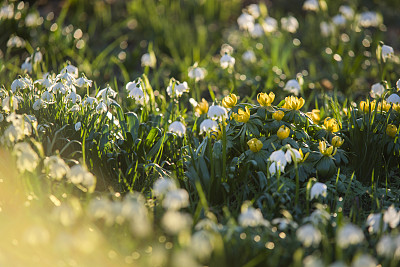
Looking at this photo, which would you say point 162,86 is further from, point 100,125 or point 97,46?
point 100,125

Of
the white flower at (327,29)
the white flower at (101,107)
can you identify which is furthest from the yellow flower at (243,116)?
the white flower at (327,29)

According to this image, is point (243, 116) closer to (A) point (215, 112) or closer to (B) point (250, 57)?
(A) point (215, 112)

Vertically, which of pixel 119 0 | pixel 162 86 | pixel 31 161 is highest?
pixel 31 161

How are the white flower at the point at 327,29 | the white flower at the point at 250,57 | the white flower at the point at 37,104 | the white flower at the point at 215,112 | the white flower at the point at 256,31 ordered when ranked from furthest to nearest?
the white flower at the point at 327,29 → the white flower at the point at 256,31 → the white flower at the point at 250,57 → the white flower at the point at 37,104 → the white flower at the point at 215,112

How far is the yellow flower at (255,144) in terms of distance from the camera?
2248 millimetres

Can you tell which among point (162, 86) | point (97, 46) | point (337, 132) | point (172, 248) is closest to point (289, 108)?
point (337, 132)

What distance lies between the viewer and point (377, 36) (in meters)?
4.31

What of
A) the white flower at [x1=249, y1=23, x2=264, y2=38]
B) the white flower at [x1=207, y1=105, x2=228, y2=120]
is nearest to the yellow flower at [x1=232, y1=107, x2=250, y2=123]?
the white flower at [x1=207, y1=105, x2=228, y2=120]

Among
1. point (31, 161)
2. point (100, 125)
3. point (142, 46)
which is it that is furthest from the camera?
point (142, 46)

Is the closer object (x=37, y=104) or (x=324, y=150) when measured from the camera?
(x=324, y=150)

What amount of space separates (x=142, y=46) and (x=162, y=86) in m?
0.66

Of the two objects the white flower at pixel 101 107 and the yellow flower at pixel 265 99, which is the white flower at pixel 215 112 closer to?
the yellow flower at pixel 265 99

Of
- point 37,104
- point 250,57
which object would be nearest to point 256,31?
point 250,57

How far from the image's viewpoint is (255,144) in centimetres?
225
